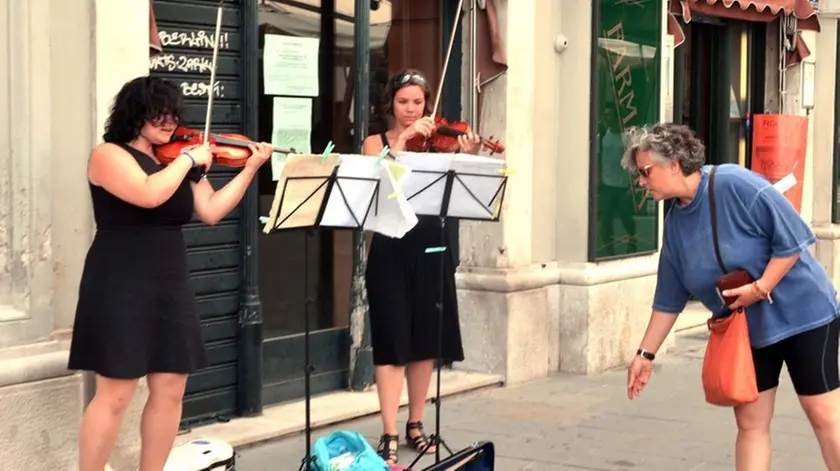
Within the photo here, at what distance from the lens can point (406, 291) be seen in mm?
5770

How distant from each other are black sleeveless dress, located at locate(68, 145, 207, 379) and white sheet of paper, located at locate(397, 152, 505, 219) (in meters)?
1.06

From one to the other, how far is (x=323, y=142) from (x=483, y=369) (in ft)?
6.03

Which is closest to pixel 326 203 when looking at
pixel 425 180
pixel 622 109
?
pixel 425 180

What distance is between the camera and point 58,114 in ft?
17.0

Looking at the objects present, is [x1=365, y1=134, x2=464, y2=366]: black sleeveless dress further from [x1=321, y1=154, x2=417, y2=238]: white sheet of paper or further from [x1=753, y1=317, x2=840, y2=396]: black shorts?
[x1=753, y1=317, x2=840, y2=396]: black shorts

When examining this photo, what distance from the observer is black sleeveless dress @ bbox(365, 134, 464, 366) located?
18.8 feet

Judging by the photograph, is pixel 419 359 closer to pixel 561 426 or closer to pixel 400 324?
pixel 400 324

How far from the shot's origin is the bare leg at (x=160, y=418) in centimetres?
477

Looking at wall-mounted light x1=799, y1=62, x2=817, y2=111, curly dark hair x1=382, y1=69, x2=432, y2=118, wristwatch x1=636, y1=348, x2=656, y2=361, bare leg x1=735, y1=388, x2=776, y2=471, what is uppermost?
wall-mounted light x1=799, y1=62, x2=817, y2=111

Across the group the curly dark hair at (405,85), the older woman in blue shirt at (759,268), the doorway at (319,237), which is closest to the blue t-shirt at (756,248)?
the older woman in blue shirt at (759,268)

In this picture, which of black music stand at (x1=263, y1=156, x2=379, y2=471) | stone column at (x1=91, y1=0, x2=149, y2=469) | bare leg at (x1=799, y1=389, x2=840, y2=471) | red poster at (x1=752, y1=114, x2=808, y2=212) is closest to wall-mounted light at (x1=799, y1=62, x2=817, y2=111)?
red poster at (x1=752, y1=114, x2=808, y2=212)

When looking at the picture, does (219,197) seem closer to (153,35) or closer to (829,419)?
(153,35)

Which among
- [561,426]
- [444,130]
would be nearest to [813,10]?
[561,426]

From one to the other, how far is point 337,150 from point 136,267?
286 centimetres
